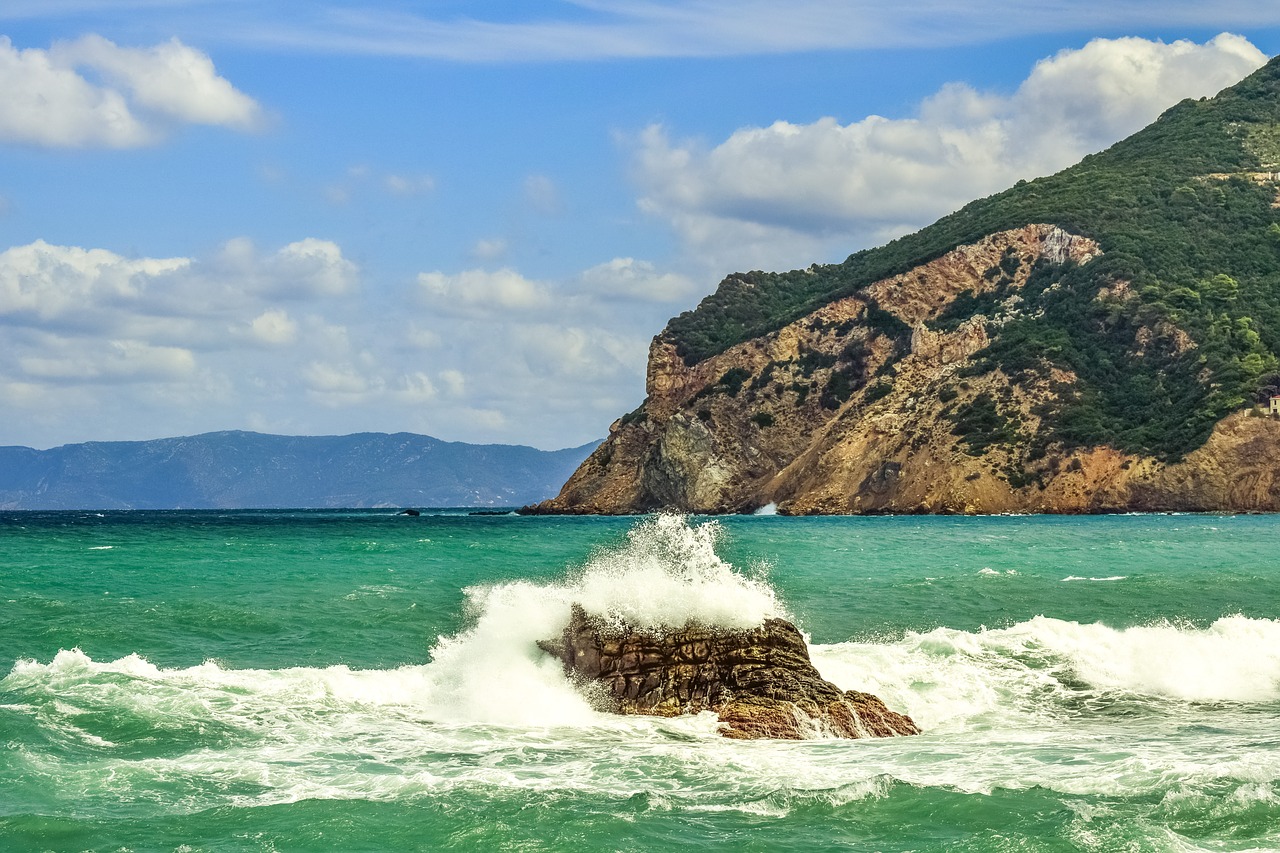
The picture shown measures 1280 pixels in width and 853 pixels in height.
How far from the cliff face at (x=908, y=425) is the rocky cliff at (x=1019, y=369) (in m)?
0.19

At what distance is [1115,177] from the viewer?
14275 cm

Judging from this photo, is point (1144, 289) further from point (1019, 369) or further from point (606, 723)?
point (606, 723)

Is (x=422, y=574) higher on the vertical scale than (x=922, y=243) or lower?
lower

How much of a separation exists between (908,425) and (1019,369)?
1101cm

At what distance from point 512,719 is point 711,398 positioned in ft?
377

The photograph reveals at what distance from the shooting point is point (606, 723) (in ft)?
58.4

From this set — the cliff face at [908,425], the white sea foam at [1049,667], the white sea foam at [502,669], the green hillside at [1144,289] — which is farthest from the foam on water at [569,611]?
the green hillside at [1144,289]

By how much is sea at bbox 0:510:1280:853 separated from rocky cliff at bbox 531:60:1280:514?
71.1m

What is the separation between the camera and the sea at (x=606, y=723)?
488 inches

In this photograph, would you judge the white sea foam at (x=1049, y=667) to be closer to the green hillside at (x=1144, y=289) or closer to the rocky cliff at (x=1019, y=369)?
the rocky cliff at (x=1019, y=369)

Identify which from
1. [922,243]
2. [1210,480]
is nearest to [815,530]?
[1210,480]

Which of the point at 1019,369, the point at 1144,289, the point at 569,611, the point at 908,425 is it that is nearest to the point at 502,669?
the point at 569,611

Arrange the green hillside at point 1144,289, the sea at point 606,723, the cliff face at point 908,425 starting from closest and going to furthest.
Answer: the sea at point 606,723
the cliff face at point 908,425
the green hillside at point 1144,289

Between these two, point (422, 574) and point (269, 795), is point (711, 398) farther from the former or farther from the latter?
point (269, 795)
